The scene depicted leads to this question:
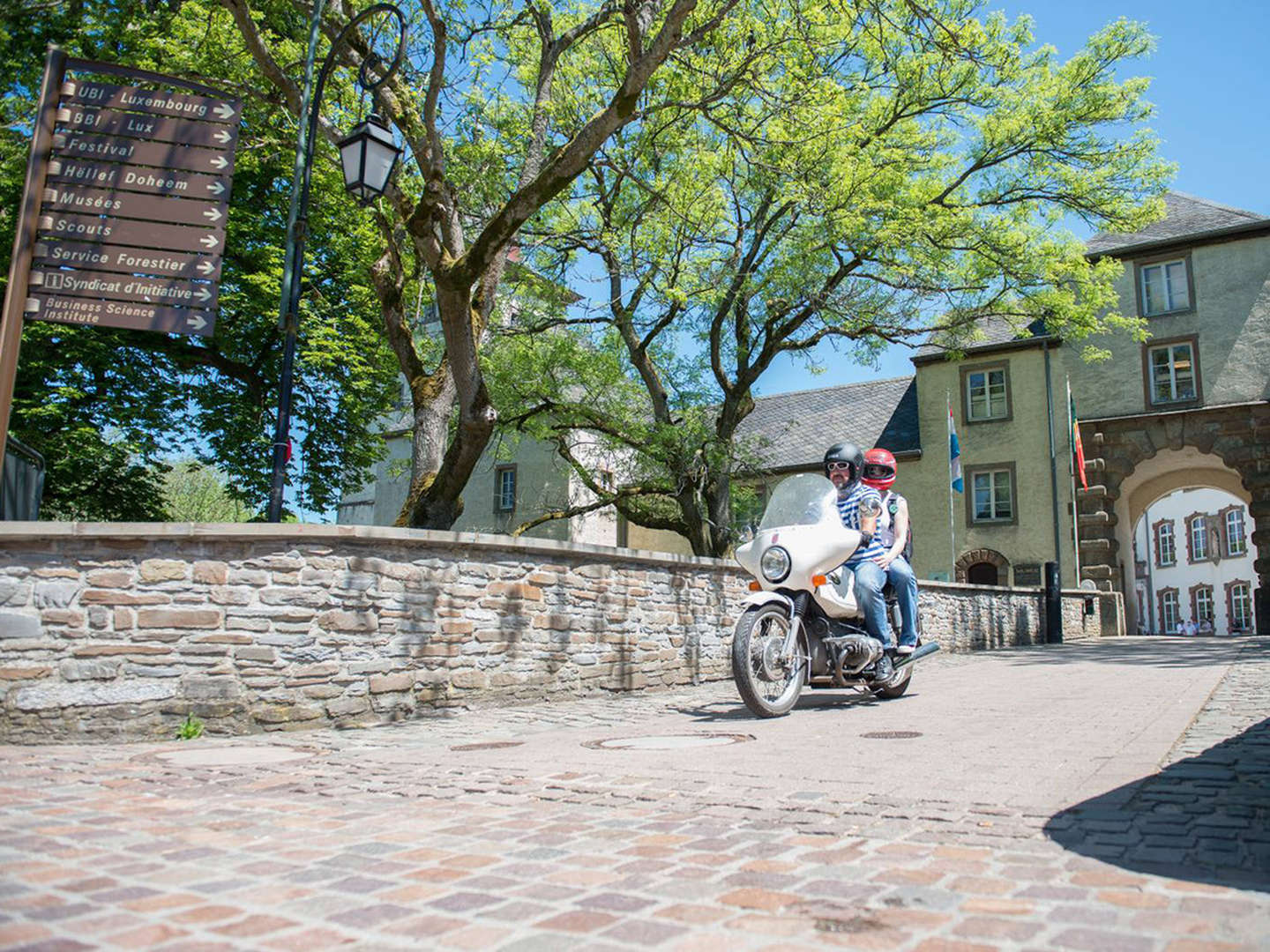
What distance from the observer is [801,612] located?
6855 mm

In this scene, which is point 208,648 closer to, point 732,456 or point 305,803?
point 305,803

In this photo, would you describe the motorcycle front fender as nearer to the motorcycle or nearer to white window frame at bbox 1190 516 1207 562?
the motorcycle

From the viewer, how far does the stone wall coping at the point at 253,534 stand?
6281mm

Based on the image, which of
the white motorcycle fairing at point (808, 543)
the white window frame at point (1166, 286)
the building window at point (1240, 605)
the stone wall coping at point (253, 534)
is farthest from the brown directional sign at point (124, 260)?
the building window at point (1240, 605)

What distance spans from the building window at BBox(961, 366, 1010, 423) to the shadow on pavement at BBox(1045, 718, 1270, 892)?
26984 mm

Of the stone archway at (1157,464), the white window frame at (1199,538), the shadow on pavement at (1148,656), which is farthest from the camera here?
the white window frame at (1199,538)

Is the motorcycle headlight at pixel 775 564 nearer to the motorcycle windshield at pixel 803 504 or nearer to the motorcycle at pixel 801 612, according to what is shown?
the motorcycle at pixel 801 612

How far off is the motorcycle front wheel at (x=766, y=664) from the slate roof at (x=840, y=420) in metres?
23.7

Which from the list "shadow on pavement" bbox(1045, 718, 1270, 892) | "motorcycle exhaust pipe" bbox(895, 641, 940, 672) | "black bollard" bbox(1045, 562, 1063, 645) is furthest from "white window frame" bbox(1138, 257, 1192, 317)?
"shadow on pavement" bbox(1045, 718, 1270, 892)

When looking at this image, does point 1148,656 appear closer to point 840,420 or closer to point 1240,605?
point 840,420

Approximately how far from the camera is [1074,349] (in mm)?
28656

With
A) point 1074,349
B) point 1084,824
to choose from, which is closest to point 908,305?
point 1074,349

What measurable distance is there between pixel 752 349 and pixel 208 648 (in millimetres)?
14398

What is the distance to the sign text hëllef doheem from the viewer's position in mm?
6586
